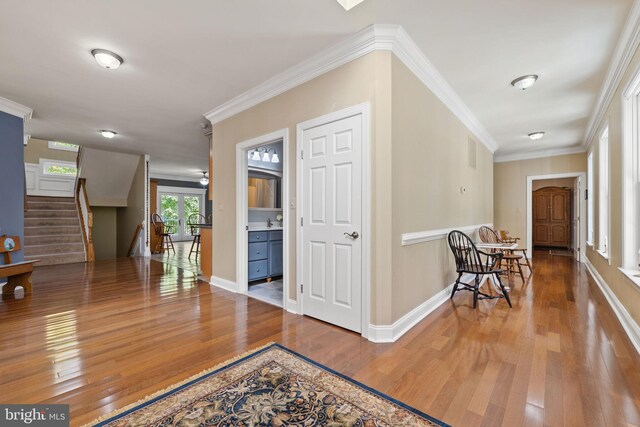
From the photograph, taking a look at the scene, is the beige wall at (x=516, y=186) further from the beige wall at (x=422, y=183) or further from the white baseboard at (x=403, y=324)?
the white baseboard at (x=403, y=324)

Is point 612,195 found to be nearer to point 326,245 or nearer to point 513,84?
point 513,84

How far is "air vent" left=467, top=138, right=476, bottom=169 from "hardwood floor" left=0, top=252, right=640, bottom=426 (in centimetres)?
214

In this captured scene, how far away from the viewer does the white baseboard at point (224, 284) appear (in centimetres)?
398

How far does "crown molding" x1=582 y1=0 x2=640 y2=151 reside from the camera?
7.34ft

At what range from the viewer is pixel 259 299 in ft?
11.8

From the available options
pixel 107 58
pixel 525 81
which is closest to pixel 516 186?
pixel 525 81

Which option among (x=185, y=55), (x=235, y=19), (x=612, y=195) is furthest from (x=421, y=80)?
(x=612, y=195)

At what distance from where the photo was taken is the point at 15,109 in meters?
4.08

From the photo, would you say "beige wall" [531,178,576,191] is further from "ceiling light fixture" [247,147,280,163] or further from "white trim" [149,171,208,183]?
"white trim" [149,171,208,183]

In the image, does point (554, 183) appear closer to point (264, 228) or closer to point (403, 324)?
point (403, 324)

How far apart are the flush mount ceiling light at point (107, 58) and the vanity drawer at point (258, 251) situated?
2.66 meters

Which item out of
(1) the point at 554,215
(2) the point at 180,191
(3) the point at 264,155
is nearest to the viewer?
(3) the point at 264,155

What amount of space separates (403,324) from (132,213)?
8.35 m

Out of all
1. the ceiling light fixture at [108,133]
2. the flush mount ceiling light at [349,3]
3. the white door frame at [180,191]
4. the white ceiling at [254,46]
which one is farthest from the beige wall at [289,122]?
the white door frame at [180,191]
